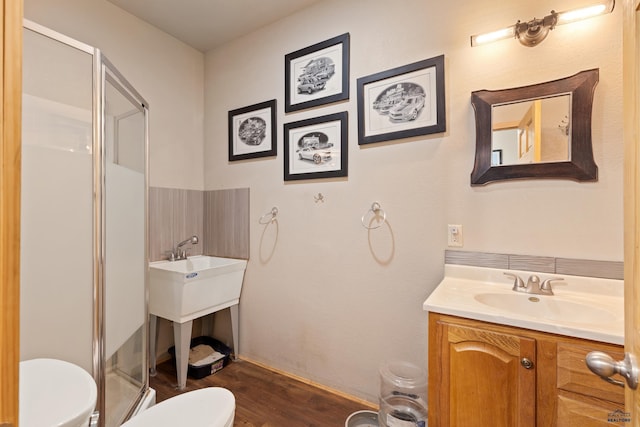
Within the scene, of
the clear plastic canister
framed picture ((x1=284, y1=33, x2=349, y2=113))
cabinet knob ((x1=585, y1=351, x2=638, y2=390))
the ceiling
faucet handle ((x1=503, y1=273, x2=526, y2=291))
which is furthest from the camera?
the ceiling

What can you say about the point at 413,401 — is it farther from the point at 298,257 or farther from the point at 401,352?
the point at 298,257

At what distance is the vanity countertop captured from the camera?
3.11 feet

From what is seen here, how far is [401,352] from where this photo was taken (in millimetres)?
1720

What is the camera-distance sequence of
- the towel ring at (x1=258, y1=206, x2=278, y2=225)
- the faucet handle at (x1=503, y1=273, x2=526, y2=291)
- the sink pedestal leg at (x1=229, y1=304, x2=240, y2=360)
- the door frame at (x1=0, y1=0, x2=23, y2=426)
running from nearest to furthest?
1. the door frame at (x1=0, y1=0, x2=23, y2=426)
2. the faucet handle at (x1=503, y1=273, x2=526, y2=291)
3. the towel ring at (x1=258, y1=206, x2=278, y2=225)
4. the sink pedestal leg at (x1=229, y1=304, x2=240, y2=360)

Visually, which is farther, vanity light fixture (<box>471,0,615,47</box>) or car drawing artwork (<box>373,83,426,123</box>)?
car drawing artwork (<box>373,83,426,123</box>)

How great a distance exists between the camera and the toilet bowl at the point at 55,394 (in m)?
0.97

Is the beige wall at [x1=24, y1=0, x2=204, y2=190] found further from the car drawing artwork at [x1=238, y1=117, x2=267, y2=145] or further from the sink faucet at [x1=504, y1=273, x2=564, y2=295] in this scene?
the sink faucet at [x1=504, y1=273, x2=564, y2=295]

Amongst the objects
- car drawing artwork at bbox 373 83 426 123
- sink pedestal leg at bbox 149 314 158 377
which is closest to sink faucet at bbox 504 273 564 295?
car drawing artwork at bbox 373 83 426 123

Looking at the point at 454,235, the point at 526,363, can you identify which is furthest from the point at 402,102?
the point at 526,363

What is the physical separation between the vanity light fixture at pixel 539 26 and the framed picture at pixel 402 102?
0.24m

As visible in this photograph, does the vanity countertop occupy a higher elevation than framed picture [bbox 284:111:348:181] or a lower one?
lower

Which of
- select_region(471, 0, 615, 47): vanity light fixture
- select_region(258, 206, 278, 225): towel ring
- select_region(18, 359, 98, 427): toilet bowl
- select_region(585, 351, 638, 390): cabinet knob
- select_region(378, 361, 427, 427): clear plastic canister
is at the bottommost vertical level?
select_region(378, 361, 427, 427): clear plastic canister

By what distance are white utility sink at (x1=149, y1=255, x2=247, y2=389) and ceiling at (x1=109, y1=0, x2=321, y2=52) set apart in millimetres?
1842

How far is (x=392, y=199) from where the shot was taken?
5.78ft
